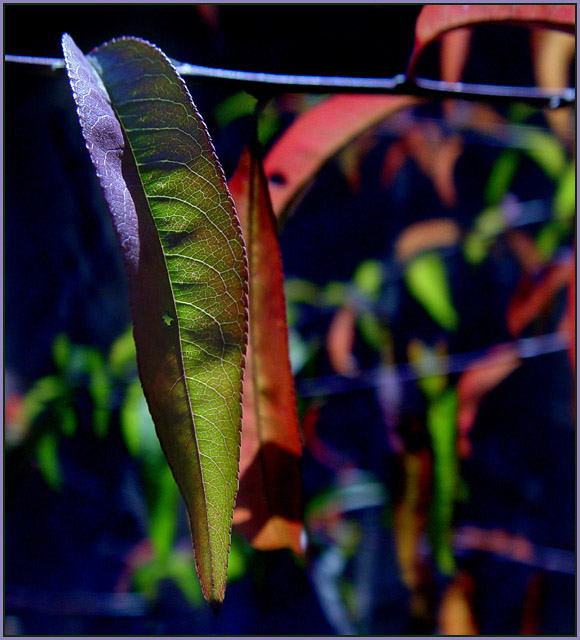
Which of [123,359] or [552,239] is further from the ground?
[552,239]

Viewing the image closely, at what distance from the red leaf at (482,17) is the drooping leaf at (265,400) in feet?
0.42

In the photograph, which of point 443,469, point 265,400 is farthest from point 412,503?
point 265,400

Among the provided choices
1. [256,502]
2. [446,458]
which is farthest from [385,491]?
[256,502]

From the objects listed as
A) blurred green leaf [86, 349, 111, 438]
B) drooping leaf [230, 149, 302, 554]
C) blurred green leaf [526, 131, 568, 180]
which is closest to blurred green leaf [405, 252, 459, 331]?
blurred green leaf [526, 131, 568, 180]

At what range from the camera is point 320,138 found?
367 millimetres

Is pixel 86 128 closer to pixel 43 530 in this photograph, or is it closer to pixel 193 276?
pixel 193 276

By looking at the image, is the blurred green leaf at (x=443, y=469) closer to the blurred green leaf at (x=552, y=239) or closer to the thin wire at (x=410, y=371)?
the thin wire at (x=410, y=371)

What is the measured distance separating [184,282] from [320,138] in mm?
216

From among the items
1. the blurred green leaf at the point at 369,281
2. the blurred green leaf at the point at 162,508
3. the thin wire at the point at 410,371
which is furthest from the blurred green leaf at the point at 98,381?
the blurred green leaf at the point at 369,281

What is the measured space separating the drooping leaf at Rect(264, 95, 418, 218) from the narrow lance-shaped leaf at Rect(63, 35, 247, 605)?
0.50 feet

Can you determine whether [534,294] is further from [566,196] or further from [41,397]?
[41,397]

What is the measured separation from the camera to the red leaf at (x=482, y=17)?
30cm

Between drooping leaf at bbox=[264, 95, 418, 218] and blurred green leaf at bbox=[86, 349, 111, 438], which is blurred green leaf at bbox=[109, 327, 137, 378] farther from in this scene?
drooping leaf at bbox=[264, 95, 418, 218]

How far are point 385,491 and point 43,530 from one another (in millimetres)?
955
